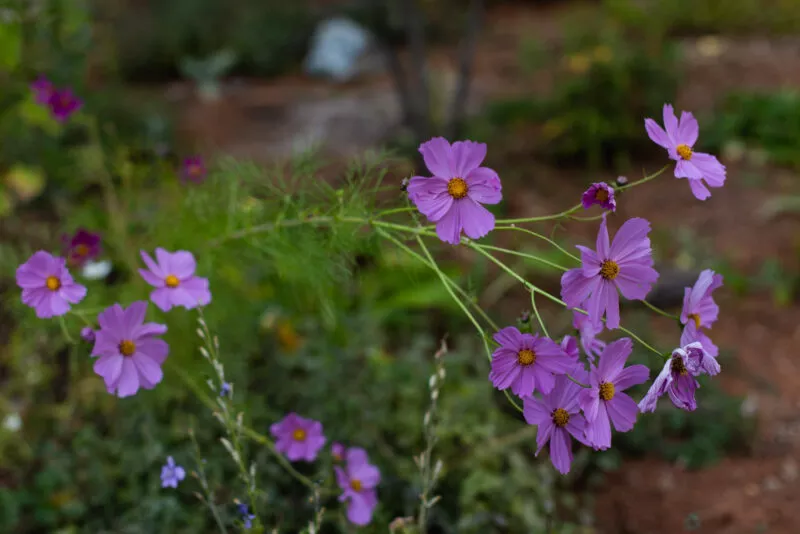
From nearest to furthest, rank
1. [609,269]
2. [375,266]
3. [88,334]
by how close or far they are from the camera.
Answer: [609,269] → [88,334] → [375,266]

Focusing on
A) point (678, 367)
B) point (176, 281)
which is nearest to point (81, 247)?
point (176, 281)

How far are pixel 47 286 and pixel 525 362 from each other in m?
0.76

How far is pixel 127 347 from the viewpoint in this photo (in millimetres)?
1313

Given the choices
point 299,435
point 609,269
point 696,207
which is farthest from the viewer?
point 696,207

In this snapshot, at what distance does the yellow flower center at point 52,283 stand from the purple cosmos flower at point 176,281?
14 cm

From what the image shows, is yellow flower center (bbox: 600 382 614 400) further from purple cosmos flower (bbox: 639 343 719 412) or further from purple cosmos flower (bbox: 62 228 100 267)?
purple cosmos flower (bbox: 62 228 100 267)

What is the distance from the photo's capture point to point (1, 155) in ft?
10.8

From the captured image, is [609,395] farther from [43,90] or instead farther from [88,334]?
[43,90]

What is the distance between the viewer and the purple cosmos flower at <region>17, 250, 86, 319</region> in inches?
50.8

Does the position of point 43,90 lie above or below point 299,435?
above

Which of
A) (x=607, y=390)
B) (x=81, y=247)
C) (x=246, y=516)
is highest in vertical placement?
(x=607, y=390)

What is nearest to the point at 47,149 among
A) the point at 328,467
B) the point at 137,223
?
the point at 137,223

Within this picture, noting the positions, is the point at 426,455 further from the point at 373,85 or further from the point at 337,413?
the point at 373,85

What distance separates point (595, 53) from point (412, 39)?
85 cm
